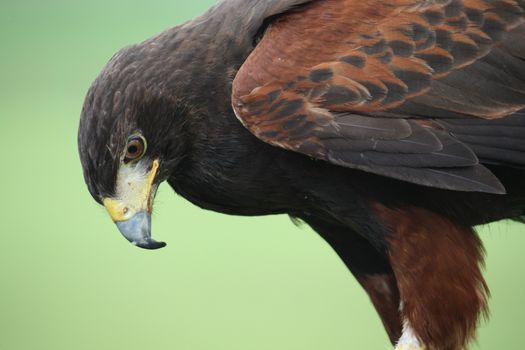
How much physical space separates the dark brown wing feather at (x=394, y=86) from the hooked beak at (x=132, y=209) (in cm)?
57

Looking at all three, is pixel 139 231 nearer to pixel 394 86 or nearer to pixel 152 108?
pixel 152 108

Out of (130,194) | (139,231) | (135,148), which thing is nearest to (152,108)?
(135,148)

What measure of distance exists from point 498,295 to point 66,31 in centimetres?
690

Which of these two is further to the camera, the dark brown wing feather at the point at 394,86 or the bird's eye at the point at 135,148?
the bird's eye at the point at 135,148

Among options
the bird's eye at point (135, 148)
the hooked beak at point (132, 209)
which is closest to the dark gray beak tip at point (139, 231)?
the hooked beak at point (132, 209)

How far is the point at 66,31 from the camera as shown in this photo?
12977 millimetres

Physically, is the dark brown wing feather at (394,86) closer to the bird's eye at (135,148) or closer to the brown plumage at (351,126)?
the brown plumage at (351,126)

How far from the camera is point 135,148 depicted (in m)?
4.67

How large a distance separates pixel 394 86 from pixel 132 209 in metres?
1.24

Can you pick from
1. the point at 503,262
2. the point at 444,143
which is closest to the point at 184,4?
the point at 503,262

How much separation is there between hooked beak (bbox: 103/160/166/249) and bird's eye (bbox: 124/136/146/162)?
42mm

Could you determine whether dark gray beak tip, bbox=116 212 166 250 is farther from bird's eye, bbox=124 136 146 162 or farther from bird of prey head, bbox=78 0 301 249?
bird's eye, bbox=124 136 146 162

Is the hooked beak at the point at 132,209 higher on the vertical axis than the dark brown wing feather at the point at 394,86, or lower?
lower

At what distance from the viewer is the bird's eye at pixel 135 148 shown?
4648mm
